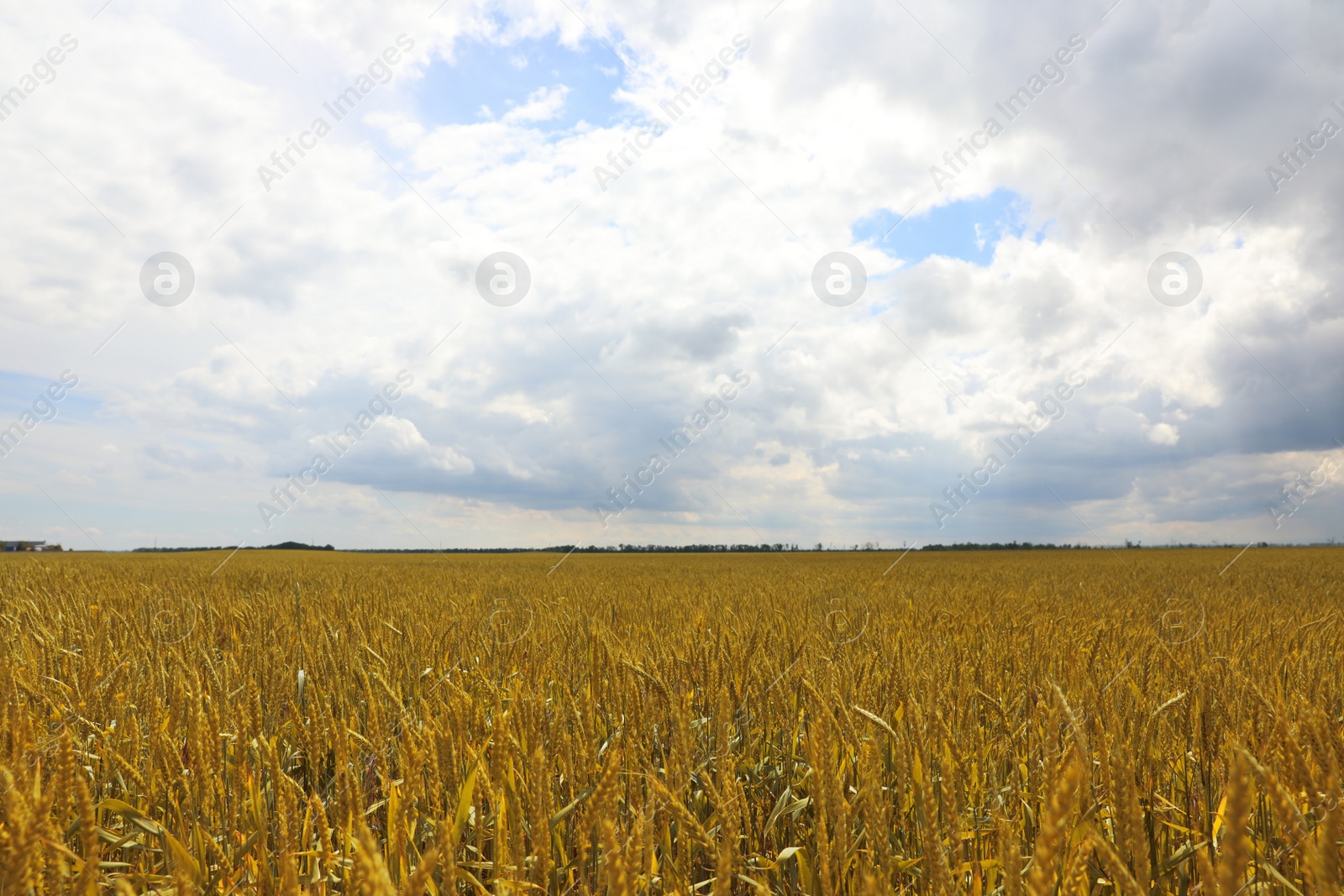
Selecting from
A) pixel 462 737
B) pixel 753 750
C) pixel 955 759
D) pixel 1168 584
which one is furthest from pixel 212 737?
pixel 1168 584

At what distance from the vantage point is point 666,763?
1877 mm

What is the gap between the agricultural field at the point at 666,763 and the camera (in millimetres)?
1240

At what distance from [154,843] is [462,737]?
1086 mm

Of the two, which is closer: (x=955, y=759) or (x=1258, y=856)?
(x=1258, y=856)

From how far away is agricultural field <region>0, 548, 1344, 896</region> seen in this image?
1.24m

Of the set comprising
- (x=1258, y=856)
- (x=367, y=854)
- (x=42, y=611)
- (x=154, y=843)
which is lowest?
(x=1258, y=856)

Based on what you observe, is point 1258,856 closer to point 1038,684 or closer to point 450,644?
point 1038,684

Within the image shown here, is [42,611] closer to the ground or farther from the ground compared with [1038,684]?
farther from the ground

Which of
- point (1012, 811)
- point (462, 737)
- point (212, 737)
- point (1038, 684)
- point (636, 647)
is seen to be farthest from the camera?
point (636, 647)

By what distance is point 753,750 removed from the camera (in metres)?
2.78

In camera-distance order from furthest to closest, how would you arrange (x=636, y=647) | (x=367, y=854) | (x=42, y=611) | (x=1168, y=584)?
(x=1168, y=584) → (x=42, y=611) → (x=636, y=647) → (x=367, y=854)

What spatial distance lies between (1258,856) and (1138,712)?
0.75m

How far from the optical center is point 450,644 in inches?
169


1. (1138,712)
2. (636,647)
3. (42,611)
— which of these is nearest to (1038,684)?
(1138,712)
